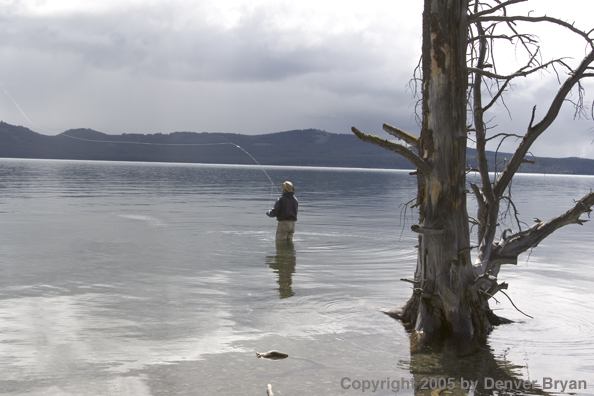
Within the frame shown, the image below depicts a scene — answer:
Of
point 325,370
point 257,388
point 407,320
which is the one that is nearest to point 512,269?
point 407,320

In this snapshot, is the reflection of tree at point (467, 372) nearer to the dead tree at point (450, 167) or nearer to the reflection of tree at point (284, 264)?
the dead tree at point (450, 167)

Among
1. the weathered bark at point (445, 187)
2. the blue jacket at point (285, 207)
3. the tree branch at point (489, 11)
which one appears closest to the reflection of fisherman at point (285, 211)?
the blue jacket at point (285, 207)

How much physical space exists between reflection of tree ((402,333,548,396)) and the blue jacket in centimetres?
775

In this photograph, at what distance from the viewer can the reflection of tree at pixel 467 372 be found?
575 cm

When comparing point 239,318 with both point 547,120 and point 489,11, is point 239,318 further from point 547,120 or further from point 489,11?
point 489,11

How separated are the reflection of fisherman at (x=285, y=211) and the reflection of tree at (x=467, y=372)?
7.73m

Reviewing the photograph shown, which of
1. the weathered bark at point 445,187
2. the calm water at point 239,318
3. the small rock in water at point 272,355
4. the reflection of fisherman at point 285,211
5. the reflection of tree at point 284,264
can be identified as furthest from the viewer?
the reflection of fisherman at point 285,211

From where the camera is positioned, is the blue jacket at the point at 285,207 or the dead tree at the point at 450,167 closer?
the dead tree at the point at 450,167

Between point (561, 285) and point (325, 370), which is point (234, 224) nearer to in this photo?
point (561, 285)

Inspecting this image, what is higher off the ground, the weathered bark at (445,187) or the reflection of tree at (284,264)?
the weathered bark at (445,187)

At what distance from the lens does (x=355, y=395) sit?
18.3ft

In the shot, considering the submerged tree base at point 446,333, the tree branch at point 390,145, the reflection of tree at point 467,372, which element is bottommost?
the reflection of tree at point 467,372

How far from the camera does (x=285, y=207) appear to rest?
47.9 ft

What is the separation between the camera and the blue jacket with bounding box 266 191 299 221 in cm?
1446
